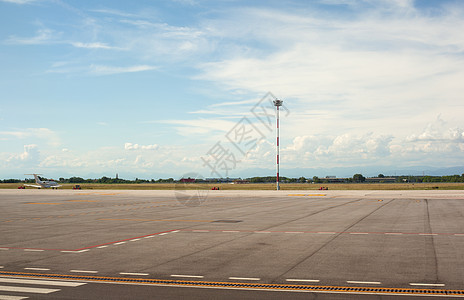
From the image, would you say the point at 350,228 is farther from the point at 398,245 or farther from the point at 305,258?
the point at 305,258

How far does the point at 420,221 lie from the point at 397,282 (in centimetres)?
1571

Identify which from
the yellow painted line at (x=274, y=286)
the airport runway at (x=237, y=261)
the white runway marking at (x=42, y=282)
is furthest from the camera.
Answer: the white runway marking at (x=42, y=282)

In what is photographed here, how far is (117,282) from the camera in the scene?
34.2 ft

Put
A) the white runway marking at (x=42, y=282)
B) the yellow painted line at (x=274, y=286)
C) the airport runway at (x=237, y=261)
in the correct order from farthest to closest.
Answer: the white runway marking at (x=42, y=282) < the airport runway at (x=237, y=261) < the yellow painted line at (x=274, y=286)

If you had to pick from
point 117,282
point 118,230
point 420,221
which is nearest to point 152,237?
point 118,230

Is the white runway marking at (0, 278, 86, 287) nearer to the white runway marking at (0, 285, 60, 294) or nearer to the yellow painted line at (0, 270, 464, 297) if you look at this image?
the yellow painted line at (0, 270, 464, 297)

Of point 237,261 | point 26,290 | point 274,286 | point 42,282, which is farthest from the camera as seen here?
point 237,261

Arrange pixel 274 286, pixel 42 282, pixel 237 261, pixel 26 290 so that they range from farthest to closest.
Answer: pixel 237 261 < pixel 42 282 < pixel 274 286 < pixel 26 290

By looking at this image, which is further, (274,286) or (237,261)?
(237,261)

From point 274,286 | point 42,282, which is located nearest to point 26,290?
point 42,282

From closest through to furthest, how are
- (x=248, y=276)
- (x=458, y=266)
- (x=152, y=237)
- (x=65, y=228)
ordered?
(x=248, y=276) < (x=458, y=266) < (x=152, y=237) < (x=65, y=228)

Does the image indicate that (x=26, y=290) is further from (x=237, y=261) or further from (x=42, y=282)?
(x=237, y=261)

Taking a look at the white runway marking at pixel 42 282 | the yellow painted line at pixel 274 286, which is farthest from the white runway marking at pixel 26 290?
the yellow painted line at pixel 274 286

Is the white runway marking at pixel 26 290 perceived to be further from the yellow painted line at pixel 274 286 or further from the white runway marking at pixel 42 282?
the yellow painted line at pixel 274 286
